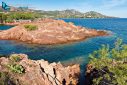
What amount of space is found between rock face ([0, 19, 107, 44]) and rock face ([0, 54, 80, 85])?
5835 cm

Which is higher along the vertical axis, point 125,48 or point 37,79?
point 125,48

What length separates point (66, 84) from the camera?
51.3m

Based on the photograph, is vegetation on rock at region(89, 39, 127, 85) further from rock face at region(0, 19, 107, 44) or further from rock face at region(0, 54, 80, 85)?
rock face at region(0, 19, 107, 44)

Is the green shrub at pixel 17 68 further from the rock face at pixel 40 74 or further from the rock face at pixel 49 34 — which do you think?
the rock face at pixel 49 34

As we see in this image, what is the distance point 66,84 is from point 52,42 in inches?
2394

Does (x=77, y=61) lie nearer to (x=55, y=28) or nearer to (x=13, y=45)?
(x=13, y=45)

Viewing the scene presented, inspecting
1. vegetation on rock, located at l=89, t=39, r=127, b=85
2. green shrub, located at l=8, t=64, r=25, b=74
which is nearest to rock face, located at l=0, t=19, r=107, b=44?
green shrub, located at l=8, t=64, r=25, b=74

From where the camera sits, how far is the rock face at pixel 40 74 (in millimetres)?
41206

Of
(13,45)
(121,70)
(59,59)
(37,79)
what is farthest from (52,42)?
(121,70)

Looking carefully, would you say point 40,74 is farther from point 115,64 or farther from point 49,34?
point 49,34

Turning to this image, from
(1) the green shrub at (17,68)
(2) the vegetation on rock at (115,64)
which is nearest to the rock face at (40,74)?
(1) the green shrub at (17,68)

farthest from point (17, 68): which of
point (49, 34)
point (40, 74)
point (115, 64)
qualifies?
point (49, 34)

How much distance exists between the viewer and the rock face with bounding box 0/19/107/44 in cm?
11400

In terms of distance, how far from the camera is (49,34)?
11862 centimetres
